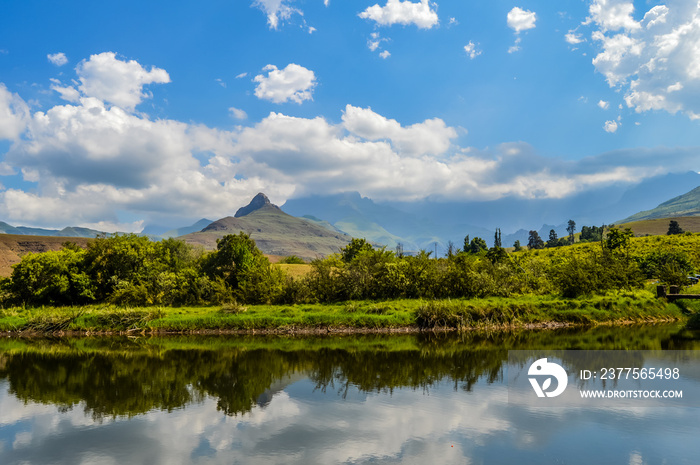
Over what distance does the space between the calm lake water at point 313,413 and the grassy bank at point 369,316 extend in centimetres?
675

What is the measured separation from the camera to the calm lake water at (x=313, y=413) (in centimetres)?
1279

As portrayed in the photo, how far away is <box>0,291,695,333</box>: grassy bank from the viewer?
115 feet

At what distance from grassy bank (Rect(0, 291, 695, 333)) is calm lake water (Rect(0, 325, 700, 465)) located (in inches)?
266

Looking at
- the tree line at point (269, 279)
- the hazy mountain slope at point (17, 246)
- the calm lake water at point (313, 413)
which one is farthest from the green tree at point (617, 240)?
the hazy mountain slope at point (17, 246)

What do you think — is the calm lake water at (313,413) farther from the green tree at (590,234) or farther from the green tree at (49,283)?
the green tree at (590,234)

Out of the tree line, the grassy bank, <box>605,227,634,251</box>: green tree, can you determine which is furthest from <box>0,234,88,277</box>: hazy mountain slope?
<box>605,227,634,251</box>: green tree

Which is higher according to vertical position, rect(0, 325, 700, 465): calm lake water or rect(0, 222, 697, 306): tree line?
rect(0, 222, 697, 306): tree line

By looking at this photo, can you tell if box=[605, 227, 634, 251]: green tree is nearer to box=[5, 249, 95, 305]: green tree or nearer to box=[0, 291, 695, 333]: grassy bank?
box=[0, 291, 695, 333]: grassy bank

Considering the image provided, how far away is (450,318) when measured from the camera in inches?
1377

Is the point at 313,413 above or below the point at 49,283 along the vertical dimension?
below

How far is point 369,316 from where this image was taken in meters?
35.5

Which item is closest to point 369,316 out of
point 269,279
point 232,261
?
point 269,279

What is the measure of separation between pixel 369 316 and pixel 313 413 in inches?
760

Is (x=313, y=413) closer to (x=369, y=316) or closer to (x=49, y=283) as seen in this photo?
(x=369, y=316)
